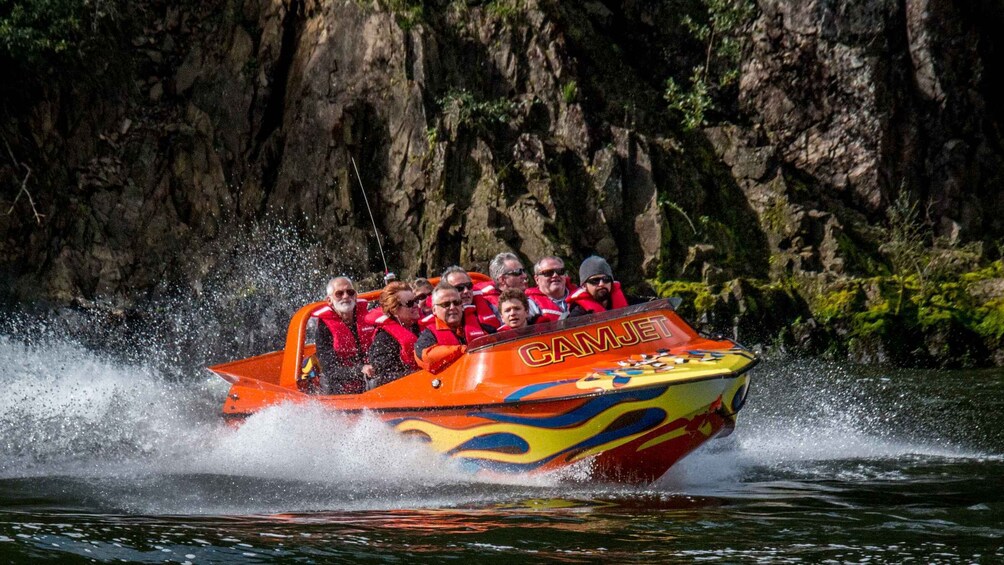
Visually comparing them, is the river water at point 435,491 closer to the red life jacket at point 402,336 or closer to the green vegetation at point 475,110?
the red life jacket at point 402,336

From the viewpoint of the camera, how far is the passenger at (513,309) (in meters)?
7.98

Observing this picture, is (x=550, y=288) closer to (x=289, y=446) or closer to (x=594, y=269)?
(x=594, y=269)

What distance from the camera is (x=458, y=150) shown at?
18.9 metres

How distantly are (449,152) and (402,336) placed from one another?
10.4m

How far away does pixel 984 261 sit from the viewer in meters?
19.6

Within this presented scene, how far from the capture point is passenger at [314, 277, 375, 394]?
369 inches

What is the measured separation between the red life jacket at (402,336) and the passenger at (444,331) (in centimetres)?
48

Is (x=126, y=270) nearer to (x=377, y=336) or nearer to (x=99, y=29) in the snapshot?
(x=99, y=29)

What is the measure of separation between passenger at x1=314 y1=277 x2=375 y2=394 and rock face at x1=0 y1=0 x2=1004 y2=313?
8.38 metres

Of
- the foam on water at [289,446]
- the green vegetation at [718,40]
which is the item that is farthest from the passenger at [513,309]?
the green vegetation at [718,40]

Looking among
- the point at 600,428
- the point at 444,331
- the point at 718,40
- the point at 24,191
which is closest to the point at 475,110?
the point at 718,40

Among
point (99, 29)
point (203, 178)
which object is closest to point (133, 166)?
point (203, 178)

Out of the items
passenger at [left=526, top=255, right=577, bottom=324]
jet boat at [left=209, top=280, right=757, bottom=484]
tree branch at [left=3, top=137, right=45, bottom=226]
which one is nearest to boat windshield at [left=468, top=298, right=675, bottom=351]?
jet boat at [left=209, top=280, right=757, bottom=484]

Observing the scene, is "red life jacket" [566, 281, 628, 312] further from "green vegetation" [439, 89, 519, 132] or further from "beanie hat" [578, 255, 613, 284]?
"green vegetation" [439, 89, 519, 132]
